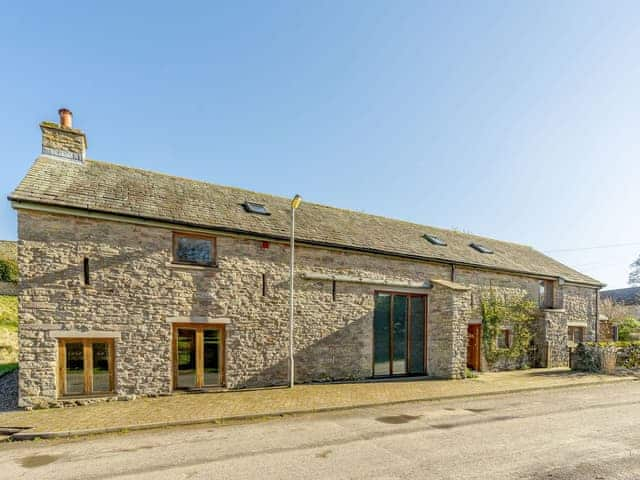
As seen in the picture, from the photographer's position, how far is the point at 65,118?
1113cm

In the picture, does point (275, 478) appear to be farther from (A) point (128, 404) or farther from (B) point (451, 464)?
(A) point (128, 404)

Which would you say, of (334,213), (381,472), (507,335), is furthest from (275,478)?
(507,335)

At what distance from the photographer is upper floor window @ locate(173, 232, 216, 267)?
10.1 metres

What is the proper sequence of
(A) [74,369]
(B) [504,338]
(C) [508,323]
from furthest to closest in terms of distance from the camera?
(B) [504,338]
(C) [508,323]
(A) [74,369]

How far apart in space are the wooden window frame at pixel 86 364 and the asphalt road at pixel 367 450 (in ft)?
8.24

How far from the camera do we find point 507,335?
52.6 ft

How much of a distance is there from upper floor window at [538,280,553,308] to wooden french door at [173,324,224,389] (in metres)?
15.8

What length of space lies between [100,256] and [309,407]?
6.57m

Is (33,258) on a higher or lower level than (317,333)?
higher

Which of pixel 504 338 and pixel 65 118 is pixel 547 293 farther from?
pixel 65 118

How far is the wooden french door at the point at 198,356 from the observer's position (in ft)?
32.3

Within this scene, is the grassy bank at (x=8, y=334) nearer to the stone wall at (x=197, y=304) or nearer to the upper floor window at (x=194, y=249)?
the stone wall at (x=197, y=304)

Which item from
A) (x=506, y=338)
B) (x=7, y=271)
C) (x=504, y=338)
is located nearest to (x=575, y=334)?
(x=506, y=338)

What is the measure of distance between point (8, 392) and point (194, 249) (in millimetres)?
6451
